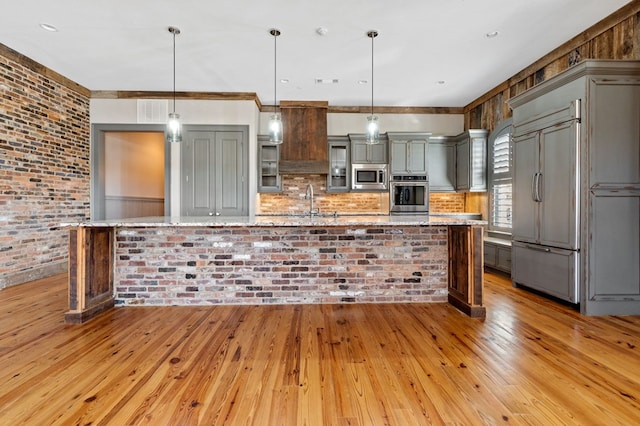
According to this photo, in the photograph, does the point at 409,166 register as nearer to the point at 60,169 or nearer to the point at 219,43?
the point at 219,43

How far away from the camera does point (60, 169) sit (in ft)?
15.1

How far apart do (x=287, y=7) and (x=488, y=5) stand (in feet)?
6.25

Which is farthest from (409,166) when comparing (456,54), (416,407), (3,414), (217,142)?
(3,414)

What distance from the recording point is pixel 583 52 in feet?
11.4

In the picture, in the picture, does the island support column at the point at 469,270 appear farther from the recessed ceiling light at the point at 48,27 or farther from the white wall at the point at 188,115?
the recessed ceiling light at the point at 48,27

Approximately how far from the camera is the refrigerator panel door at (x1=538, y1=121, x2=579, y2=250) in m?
2.96

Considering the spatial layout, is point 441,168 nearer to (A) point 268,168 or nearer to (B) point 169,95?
(A) point 268,168

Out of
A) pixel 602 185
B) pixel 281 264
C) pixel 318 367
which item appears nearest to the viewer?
pixel 318 367

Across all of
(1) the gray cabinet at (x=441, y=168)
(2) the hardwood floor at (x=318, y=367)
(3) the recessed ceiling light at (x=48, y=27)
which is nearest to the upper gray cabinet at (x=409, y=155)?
(1) the gray cabinet at (x=441, y=168)

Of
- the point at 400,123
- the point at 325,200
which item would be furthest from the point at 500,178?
the point at 325,200

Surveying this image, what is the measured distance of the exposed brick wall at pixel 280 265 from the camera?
3045mm

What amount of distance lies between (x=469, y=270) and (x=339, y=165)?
11.5 feet

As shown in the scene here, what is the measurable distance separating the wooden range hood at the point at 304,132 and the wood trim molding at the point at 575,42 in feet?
9.75

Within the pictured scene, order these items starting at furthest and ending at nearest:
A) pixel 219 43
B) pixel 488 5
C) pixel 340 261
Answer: pixel 219 43
pixel 340 261
pixel 488 5
